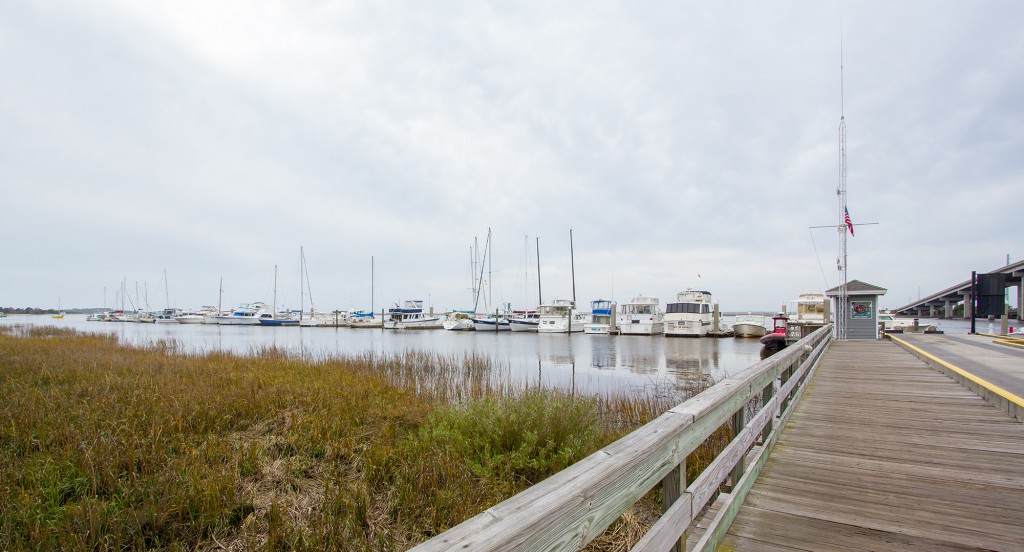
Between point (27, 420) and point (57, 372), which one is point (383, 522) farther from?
point (57, 372)

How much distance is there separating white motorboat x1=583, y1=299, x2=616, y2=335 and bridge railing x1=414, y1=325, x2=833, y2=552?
48.7 metres

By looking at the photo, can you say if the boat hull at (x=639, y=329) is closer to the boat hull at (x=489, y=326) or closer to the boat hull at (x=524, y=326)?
the boat hull at (x=524, y=326)

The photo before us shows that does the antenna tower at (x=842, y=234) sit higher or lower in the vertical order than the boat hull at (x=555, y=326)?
higher

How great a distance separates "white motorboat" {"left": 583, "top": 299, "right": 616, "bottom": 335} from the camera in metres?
51.4

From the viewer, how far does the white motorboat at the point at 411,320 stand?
7150 centimetres

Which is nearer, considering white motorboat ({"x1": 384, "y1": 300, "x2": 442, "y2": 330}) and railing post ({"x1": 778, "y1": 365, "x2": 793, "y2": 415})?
railing post ({"x1": 778, "y1": 365, "x2": 793, "y2": 415})

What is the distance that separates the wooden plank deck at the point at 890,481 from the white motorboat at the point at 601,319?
4452 cm

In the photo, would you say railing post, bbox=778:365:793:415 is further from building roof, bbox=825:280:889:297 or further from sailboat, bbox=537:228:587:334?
sailboat, bbox=537:228:587:334

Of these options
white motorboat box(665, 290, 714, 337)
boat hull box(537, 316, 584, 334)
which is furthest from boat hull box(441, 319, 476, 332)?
white motorboat box(665, 290, 714, 337)

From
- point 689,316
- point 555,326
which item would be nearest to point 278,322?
point 555,326

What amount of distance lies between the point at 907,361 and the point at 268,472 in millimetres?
14859

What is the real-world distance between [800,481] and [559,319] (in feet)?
169

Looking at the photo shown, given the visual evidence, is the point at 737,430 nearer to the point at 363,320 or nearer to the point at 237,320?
the point at 363,320

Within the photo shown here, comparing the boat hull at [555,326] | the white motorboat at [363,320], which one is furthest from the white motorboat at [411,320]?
the boat hull at [555,326]
